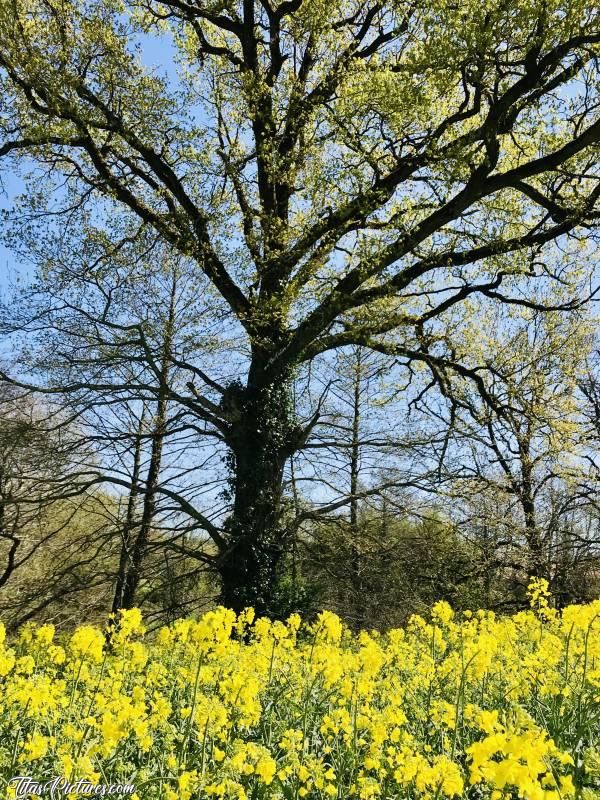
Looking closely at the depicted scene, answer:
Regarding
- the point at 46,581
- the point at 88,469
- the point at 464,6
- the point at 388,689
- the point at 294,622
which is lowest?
the point at 388,689

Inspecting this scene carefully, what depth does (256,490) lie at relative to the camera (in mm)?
11258

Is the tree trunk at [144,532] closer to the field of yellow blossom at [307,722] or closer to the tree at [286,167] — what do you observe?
the tree at [286,167]

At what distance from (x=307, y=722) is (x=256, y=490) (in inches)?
295

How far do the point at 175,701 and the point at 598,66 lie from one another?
8.84 meters

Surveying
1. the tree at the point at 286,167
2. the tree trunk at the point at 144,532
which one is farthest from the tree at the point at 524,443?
the tree trunk at the point at 144,532

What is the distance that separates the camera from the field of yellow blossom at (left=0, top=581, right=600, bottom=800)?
2.54 meters

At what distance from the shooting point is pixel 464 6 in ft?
27.7

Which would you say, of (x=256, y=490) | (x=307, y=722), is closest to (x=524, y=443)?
(x=256, y=490)

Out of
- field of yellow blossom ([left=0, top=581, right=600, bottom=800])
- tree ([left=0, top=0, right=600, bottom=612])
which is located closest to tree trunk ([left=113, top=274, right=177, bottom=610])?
tree ([left=0, top=0, right=600, bottom=612])

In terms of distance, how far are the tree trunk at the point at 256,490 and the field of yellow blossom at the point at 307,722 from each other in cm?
499

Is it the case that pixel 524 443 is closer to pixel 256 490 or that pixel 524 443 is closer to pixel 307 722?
pixel 256 490

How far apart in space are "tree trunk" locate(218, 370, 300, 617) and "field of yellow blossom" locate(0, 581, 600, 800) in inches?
196

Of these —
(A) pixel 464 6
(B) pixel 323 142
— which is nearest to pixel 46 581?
(B) pixel 323 142

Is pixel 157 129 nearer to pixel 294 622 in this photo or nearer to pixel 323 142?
pixel 323 142
